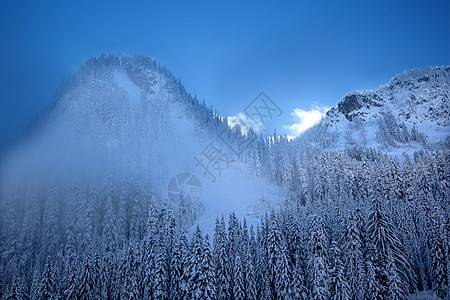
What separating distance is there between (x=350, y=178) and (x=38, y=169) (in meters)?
135

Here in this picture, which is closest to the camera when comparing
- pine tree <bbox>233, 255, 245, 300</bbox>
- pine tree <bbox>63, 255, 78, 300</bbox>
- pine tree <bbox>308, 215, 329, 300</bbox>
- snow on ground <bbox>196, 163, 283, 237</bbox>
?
pine tree <bbox>308, 215, 329, 300</bbox>

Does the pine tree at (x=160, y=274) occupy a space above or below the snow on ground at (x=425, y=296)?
above

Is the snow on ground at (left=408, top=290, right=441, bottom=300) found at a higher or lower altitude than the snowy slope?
lower

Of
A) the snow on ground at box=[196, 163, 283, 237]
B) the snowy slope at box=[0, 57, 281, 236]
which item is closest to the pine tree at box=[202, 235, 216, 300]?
the snow on ground at box=[196, 163, 283, 237]

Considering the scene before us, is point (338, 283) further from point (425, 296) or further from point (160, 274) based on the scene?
point (160, 274)

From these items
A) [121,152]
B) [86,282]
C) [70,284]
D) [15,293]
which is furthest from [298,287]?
[121,152]

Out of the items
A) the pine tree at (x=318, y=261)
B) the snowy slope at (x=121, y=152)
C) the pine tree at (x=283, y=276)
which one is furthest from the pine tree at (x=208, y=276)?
the snowy slope at (x=121, y=152)

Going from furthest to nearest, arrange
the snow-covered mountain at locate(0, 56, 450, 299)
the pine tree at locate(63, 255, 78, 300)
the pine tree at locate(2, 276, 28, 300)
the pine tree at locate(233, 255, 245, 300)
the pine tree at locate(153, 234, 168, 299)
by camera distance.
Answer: the pine tree at locate(63, 255, 78, 300)
the pine tree at locate(2, 276, 28, 300)
the pine tree at locate(233, 255, 245, 300)
the snow-covered mountain at locate(0, 56, 450, 299)
the pine tree at locate(153, 234, 168, 299)

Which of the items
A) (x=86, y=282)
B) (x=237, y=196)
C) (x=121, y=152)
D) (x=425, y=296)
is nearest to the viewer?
(x=425, y=296)

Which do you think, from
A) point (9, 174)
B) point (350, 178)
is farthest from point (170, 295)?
point (9, 174)

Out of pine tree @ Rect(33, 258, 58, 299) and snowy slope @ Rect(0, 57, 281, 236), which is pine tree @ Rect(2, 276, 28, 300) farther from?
snowy slope @ Rect(0, 57, 281, 236)

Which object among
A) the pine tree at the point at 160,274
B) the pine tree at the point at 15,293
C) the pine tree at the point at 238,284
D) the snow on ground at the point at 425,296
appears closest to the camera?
the pine tree at the point at 160,274

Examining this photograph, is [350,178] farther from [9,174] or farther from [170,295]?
[9,174]

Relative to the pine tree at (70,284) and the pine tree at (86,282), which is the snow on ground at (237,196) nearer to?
the pine tree at (86,282)
